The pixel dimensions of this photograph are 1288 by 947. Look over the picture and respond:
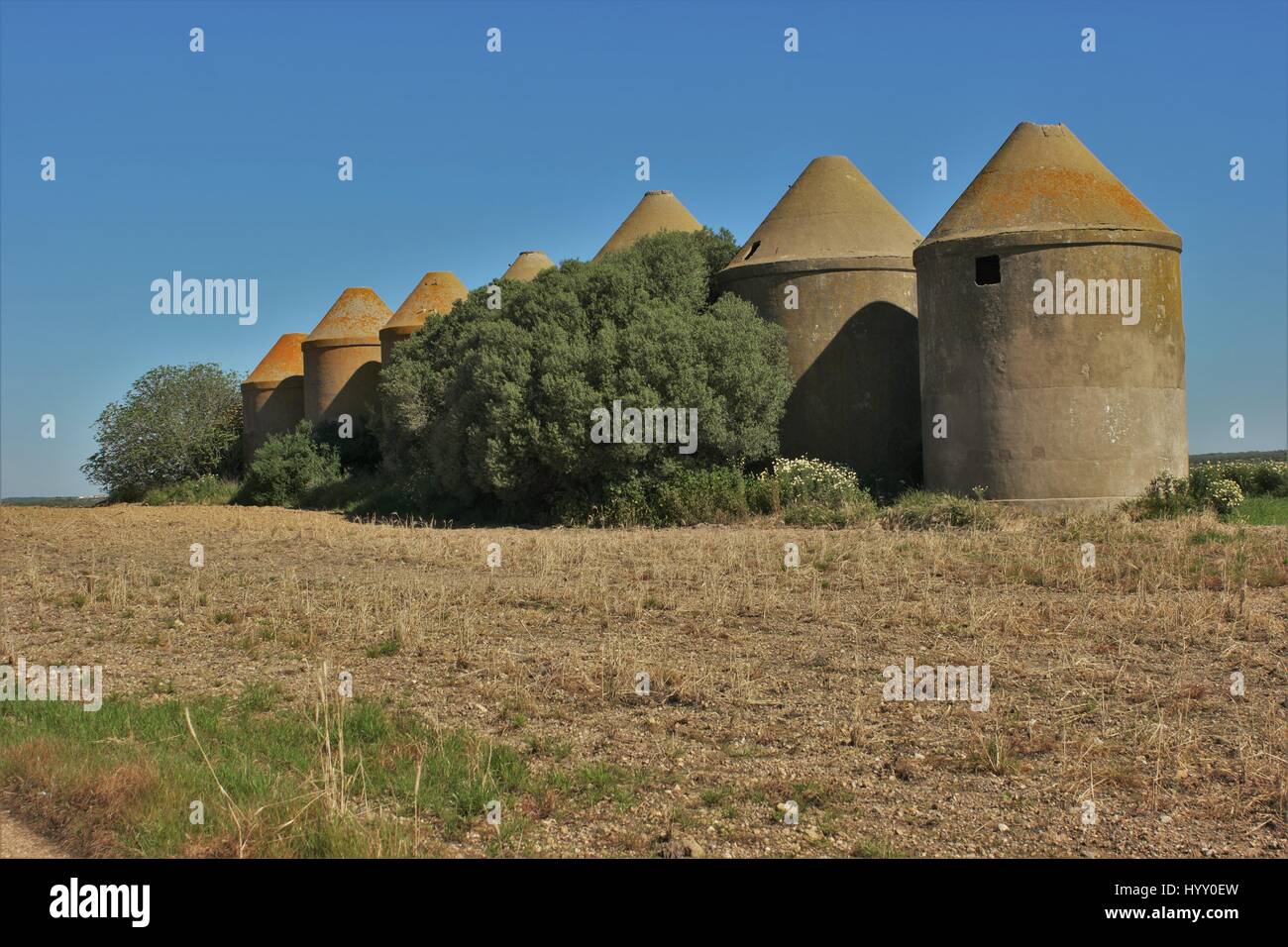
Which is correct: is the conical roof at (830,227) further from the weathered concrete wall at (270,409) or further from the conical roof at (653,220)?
the weathered concrete wall at (270,409)

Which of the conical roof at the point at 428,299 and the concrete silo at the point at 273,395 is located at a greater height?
the conical roof at the point at 428,299

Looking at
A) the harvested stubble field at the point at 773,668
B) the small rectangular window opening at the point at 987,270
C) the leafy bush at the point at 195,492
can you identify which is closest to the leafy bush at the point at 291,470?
the leafy bush at the point at 195,492

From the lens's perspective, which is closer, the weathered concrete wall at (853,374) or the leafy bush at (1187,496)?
the leafy bush at (1187,496)

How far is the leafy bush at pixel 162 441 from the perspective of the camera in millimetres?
41250

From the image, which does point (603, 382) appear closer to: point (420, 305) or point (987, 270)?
point (987, 270)

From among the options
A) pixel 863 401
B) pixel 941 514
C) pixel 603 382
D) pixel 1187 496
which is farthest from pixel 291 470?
pixel 1187 496

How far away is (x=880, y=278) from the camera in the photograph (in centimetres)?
2398

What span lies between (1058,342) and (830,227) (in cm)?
653

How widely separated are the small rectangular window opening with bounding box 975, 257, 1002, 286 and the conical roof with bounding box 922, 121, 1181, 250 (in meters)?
0.48

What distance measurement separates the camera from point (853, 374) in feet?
78.3

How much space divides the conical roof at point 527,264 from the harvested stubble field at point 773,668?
716 inches

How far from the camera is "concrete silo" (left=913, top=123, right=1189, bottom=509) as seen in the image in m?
19.4

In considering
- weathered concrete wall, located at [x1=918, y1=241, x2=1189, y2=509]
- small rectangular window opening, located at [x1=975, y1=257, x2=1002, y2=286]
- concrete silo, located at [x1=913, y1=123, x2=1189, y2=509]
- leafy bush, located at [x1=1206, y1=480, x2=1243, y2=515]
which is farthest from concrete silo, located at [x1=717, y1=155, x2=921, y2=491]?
leafy bush, located at [x1=1206, y1=480, x2=1243, y2=515]

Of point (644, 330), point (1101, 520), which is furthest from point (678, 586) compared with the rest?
point (644, 330)
